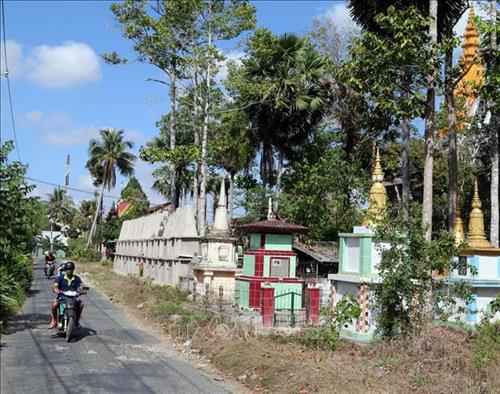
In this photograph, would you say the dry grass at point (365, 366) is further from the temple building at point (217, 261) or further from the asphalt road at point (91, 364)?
the temple building at point (217, 261)

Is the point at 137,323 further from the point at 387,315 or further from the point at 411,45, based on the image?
the point at 411,45

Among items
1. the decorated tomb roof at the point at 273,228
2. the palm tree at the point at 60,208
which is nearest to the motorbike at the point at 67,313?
the decorated tomb roof at the point at 273,228

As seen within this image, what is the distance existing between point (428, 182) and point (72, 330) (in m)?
10.3

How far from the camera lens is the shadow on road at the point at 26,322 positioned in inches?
517

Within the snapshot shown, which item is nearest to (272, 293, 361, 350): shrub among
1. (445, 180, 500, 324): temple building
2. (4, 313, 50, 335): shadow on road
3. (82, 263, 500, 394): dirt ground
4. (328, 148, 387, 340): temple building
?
(82, 263, 500, 394): dirt ground

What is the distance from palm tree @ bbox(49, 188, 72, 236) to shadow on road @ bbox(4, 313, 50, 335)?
6925 cm

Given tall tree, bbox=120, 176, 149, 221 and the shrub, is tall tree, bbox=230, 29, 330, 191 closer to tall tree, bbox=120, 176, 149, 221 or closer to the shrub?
the shrub

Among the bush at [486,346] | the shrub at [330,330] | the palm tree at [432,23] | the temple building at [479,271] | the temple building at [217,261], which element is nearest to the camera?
the bush at [486,346]

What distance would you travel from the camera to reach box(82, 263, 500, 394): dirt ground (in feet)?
30.0

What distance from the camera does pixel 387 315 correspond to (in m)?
12.1

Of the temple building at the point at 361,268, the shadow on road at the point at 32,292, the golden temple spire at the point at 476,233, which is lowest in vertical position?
the shadow on road at the point at 32,292

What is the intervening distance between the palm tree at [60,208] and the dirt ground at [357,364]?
245 ft

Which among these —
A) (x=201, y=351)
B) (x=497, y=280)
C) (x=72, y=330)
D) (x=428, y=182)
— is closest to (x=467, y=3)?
(x=428, y=182)

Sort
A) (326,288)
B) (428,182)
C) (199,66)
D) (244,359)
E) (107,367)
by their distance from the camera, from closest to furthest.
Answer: (107,367)
(244,359)
(428,182)
(326,288)
(199,66)
